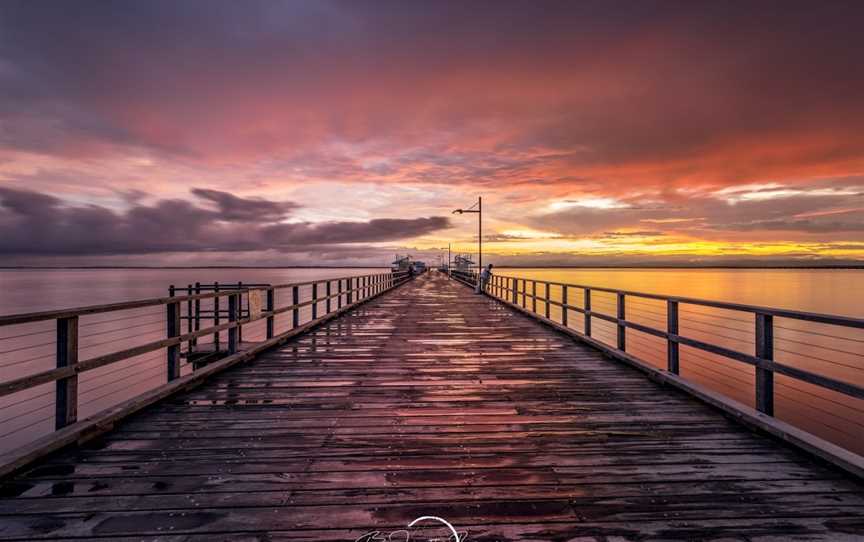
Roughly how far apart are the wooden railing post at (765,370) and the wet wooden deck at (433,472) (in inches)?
14.0

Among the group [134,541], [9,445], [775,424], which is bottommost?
[9,445]

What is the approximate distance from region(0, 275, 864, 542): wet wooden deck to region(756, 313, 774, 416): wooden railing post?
1.17ft

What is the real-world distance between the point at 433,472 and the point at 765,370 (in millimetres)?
3402

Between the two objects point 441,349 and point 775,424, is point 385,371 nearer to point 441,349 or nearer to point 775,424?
point 441,349

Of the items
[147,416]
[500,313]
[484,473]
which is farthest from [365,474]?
[500,313]

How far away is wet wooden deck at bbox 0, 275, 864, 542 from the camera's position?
9.23ft

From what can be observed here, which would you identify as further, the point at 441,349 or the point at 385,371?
the point at 441,349

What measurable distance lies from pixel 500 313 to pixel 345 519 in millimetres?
12808

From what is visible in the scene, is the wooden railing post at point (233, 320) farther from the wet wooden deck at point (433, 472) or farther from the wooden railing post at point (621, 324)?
the wooden railing post at point (621, 324)

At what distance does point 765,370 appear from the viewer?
4.42 meters

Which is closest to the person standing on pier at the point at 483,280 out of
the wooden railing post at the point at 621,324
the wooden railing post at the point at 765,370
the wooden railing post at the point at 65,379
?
the wooden railing post at the point at 621,324

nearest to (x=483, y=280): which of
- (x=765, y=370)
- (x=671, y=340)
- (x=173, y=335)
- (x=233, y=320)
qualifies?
(x=233, y=320)

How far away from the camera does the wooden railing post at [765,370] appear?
4.40m

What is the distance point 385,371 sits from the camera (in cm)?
690
